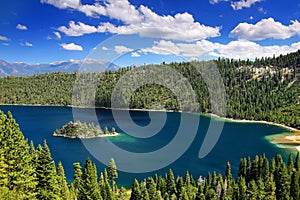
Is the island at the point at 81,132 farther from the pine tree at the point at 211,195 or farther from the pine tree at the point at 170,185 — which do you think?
the pine tree at the point at 211,195

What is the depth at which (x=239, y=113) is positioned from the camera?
17725 cm

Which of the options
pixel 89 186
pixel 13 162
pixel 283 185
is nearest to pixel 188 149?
pixel 283 185

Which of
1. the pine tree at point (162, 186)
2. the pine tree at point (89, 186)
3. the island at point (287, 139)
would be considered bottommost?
the pine tree at point (162, 186)

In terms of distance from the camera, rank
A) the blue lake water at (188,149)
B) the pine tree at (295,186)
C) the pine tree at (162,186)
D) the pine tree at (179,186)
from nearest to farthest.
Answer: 1. the pine tree at (295,186)
2. the pine tree at (179,186)
3. the pine tree at (162,186)
4. the blue lake water at (188,149)

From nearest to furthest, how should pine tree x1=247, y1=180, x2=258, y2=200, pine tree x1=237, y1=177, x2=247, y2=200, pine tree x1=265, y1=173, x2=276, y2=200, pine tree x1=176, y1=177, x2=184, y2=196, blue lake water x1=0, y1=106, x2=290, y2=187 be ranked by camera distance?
pine tree x1=247, y1=180, x2=258, y2=200 → pine tree x1=237, y1=177, x2=247, y2=200 → pine tree x1=265, y1=173, x2=276, y2=200 → pine tree x1=176, y1=177, x2=184, y2=196 → blue lake water x1=0, y1=106, x2=290, y2=187

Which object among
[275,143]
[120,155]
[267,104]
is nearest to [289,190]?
[120,155]

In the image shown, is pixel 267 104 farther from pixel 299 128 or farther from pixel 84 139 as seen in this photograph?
pixel 84 139

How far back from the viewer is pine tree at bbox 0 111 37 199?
26.0 m

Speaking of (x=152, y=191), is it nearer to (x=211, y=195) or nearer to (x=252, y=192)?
(x=211, y=195)

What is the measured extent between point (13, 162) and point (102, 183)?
3048 cm

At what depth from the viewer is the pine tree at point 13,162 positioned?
85.3ft

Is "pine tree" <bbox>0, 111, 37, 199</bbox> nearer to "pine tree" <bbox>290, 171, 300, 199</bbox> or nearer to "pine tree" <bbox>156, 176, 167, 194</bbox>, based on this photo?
"pine tree" <bbox>156, 176, 167, 194</bbox>

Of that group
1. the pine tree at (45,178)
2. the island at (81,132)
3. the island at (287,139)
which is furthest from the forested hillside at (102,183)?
the island at (81,132)

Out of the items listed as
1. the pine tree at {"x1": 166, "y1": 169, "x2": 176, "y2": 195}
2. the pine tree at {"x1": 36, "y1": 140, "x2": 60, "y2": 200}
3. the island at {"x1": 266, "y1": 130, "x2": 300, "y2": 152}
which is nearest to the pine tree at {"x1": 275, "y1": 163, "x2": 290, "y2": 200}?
the pine tree at {"x1": 166, "y1": 169, "x2": 176, "y2": 195}
